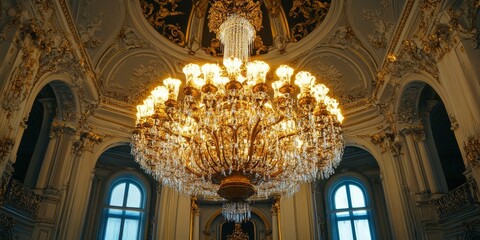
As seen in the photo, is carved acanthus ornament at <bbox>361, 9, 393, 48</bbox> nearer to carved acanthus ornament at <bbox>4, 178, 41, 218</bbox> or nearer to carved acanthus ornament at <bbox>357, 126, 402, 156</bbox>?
carved acanthus ornament at <bbox>357, 126, 402, 156</bbox>

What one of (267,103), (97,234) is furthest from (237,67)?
(97,234)

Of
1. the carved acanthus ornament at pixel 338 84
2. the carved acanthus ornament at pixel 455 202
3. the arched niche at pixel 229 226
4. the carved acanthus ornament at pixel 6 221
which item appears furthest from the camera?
the carved acanthus ornament at pixel 338 84

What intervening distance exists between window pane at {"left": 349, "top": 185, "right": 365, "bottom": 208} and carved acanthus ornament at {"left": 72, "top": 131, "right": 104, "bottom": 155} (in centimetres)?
739

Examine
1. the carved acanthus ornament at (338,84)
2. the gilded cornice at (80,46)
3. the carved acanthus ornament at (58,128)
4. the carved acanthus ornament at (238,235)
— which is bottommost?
the carved acanthus ornament at (238,235)

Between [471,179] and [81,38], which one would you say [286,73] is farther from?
[81,38]

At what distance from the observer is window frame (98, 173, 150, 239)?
10.3m

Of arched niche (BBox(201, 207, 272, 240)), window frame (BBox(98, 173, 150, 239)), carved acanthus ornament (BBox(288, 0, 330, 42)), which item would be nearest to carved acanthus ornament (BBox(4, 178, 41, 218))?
window frame (BBox(98, 173, 150, 239))

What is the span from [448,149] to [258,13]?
7.03m

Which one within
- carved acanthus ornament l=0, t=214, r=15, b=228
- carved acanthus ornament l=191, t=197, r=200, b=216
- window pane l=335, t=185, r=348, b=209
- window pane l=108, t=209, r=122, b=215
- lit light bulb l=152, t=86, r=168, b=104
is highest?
lit light bulb l=152, t=86, r=168, b=104

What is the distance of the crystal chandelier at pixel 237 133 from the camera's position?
216 inches

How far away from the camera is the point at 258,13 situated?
26.9 feet

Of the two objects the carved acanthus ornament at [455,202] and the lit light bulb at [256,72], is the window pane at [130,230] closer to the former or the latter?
the lit light bulb at [256,72]

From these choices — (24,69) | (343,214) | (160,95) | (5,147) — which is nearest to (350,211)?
(343,214)

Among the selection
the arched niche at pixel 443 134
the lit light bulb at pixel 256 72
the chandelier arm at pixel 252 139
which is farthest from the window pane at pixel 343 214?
the lit light bulb at pixel 256 72
